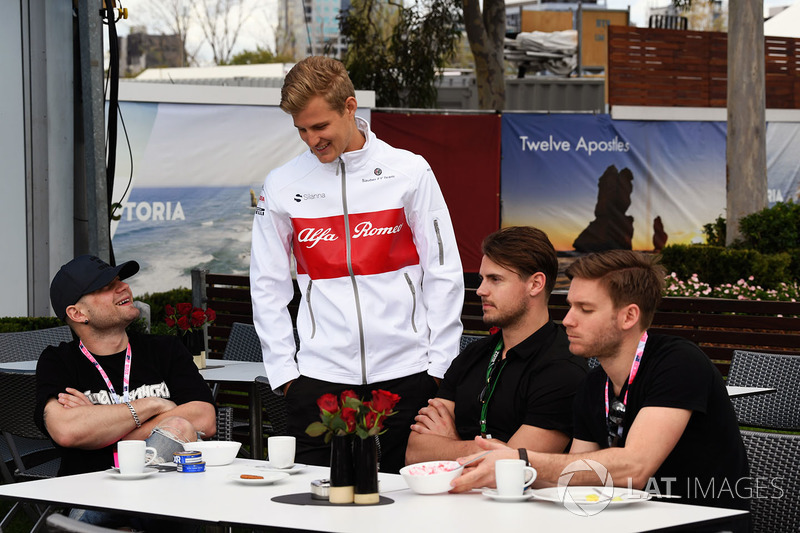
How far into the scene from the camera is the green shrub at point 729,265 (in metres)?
11.0

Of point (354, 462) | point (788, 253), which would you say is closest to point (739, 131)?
point (788, 253)

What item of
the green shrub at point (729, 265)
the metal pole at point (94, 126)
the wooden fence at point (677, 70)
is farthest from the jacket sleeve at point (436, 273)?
the wooden fence at point (677, 70)

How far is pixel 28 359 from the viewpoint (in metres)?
6.04

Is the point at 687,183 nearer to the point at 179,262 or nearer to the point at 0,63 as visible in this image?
the point at 179,262

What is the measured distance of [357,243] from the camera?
3621 millimetres

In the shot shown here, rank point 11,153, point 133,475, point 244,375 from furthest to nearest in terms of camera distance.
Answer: point 11,153
point 244,375
point 133,475

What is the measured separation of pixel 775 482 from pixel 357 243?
4.90 ft

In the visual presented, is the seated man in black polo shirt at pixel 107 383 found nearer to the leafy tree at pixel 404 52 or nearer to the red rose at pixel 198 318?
the red rose at pixel 198 318

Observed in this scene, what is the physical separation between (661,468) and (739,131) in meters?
12.0

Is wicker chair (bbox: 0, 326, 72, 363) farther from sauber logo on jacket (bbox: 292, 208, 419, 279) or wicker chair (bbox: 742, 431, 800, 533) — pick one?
wicker chair (bbox: 742, 431, 800, 533)

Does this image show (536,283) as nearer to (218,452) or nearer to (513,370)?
(513,370)

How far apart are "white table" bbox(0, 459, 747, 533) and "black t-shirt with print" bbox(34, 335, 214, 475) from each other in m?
0.72

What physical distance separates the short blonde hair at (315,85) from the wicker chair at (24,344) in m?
3.00

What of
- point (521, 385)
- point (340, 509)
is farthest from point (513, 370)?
point (340, 509)
